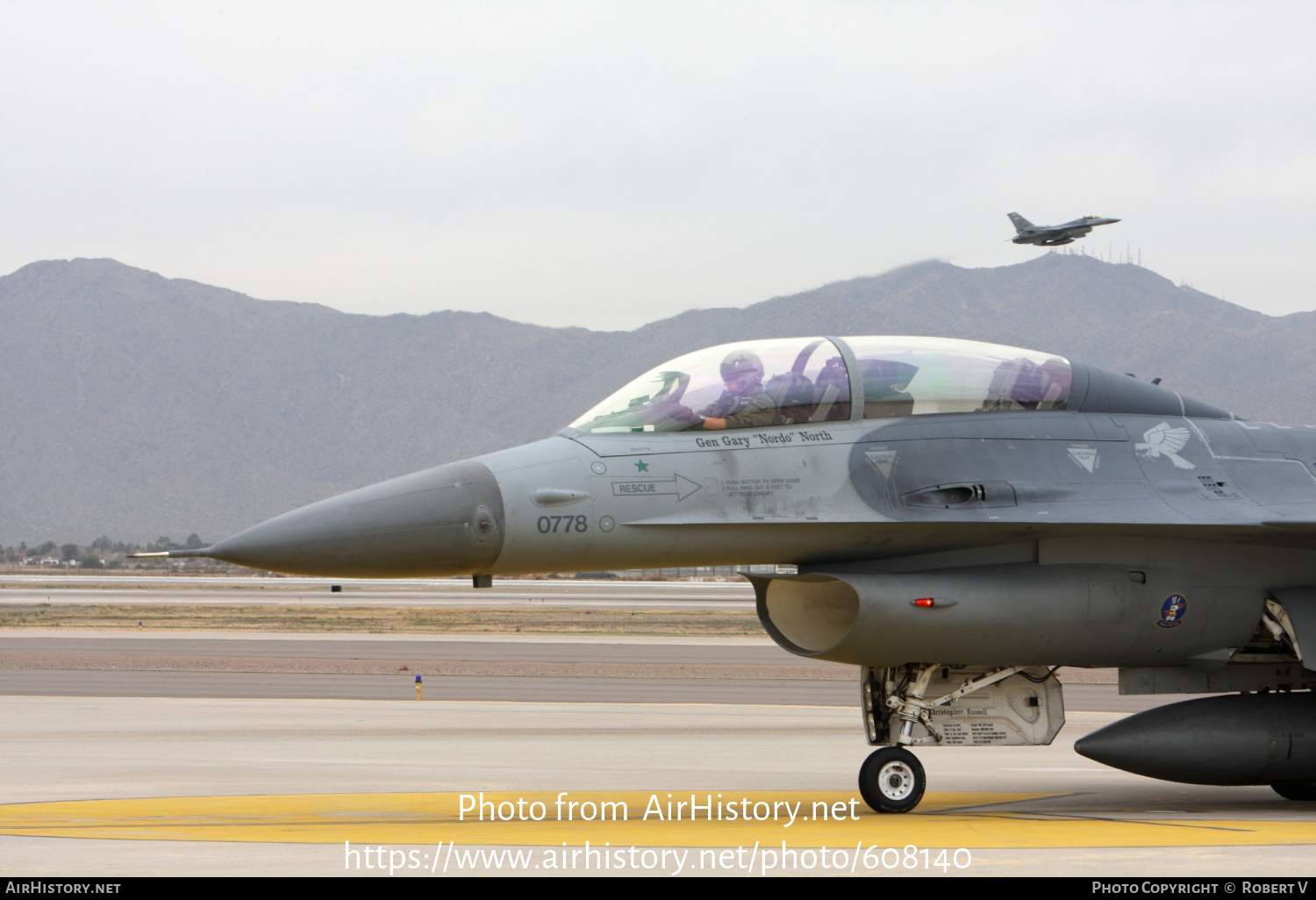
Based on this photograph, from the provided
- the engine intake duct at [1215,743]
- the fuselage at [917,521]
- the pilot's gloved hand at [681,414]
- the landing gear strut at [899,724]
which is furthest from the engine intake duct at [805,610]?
the engine intake duct at [1215,743]

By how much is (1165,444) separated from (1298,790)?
12.0ft

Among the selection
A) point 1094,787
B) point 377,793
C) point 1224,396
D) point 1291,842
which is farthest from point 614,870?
point 1224,396

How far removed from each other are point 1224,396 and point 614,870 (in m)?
180

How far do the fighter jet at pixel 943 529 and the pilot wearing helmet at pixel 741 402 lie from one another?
0.02 meters

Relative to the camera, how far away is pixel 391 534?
9.03 metres

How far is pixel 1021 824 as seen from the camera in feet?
32.7

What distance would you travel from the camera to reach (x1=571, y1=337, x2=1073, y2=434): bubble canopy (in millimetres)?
9938

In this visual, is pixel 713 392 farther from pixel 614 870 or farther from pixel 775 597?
pixel 614 870

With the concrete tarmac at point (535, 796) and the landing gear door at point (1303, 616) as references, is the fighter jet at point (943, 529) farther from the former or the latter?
the concrete tarmac at point (535, 796)

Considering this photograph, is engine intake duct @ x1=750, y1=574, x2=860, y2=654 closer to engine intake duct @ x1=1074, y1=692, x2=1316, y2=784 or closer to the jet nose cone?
engine intake duct @ x1=1074, y1=692, x2=1316, y2=784

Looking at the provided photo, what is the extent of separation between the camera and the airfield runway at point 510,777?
8.20m

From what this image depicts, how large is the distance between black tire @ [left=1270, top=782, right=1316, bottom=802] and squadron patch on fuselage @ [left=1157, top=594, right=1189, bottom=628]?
2615mm

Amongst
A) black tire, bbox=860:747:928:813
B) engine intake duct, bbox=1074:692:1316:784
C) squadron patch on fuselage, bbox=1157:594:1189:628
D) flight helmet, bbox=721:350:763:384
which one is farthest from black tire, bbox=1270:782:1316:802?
flight helmet, bbox=721:350:763:384

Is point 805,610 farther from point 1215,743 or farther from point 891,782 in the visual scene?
point 1215,743
